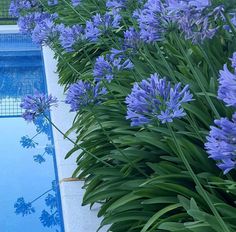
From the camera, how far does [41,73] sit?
8.15 meters

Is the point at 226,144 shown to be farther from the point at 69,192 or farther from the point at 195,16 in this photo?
the point at 69,192

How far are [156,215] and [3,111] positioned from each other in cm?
445

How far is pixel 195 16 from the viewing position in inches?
62.1

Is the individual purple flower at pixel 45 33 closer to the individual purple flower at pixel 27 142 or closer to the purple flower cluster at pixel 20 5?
the purple flower cluster at pixel 20 5

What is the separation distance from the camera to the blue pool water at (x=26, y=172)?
382cm

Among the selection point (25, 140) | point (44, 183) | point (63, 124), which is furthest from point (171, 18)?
point (25, 140)

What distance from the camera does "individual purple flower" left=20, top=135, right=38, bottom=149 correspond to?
524 centimetres

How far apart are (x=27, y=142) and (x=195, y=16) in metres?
3.94

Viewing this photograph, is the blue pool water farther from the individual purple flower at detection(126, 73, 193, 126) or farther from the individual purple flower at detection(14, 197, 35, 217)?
the individual purple flower at detection(126, 73, 193, 126)

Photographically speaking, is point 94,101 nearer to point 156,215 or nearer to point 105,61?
point 105,61

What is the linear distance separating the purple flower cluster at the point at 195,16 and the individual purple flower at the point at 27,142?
3619 millimetres

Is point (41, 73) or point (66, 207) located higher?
point (41, 73)

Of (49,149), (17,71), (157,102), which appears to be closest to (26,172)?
(49,149)

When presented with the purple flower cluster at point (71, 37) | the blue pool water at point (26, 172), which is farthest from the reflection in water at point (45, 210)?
the purple flower cluster at point (71, 37)
